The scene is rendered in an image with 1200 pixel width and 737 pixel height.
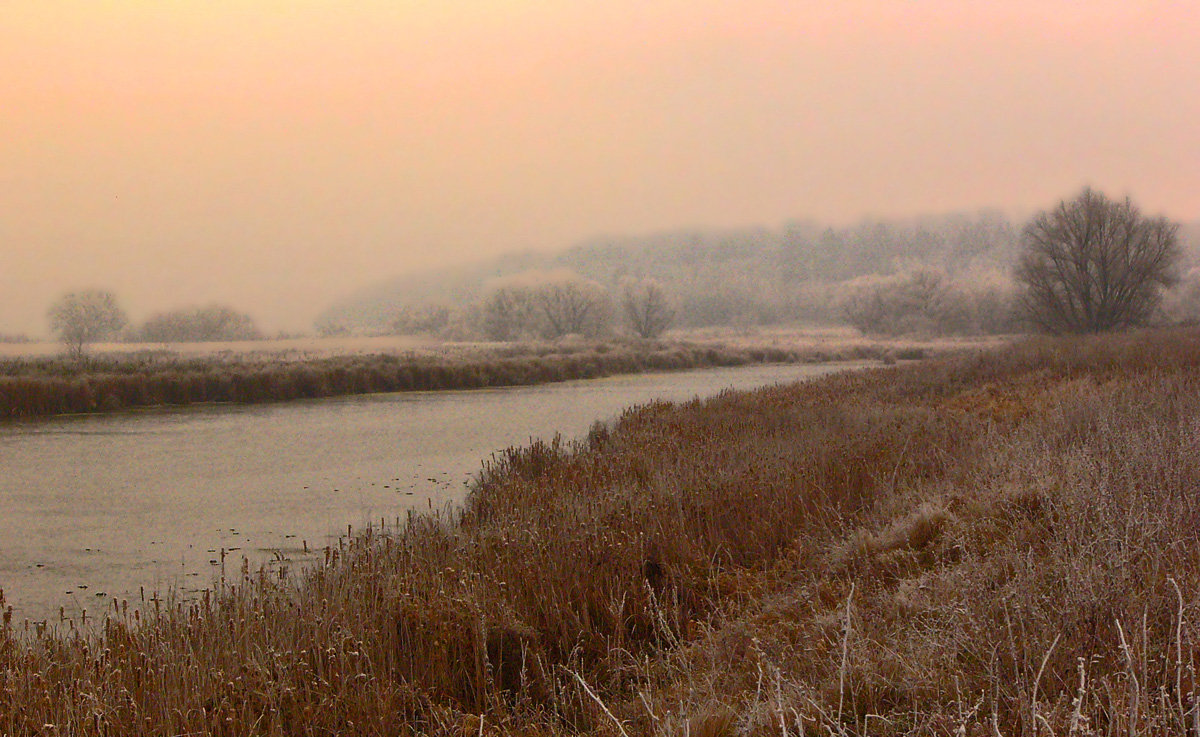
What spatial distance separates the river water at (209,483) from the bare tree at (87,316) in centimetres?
2337

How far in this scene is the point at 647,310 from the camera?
72.0 m

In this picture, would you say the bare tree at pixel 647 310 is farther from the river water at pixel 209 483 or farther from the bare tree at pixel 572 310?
the river water at pixel 209 483

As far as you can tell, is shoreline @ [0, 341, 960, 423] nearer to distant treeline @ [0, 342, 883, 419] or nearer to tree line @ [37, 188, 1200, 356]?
distant treeline @ [0, 342, 883, 419]

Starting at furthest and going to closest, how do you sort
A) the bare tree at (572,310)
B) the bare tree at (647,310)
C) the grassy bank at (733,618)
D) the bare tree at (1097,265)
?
1. the bare tree at (647,310)
2. the bare tree at (572,310)
3. the bare tree at (1097,265)
4. the grassy bank at (733,618)

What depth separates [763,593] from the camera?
5543 millimetres

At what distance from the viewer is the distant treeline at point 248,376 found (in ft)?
71.3

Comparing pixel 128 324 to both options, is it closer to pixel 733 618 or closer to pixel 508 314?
pixel 508 314

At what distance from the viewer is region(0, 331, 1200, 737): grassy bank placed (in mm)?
3146

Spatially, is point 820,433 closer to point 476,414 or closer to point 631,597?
point 631,597

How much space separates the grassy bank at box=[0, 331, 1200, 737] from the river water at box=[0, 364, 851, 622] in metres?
1.26

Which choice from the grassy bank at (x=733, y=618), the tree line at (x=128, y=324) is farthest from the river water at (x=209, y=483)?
the tree line at (x=128, y=324)

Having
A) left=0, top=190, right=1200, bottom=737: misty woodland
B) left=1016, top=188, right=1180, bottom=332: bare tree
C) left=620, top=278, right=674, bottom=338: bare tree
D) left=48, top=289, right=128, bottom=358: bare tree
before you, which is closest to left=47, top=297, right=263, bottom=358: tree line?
left=48, top=289, right=128, bottom=358: bare tree

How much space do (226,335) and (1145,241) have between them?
4796 centimetres

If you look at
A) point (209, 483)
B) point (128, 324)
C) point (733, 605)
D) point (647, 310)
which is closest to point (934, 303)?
point (647, 310)
